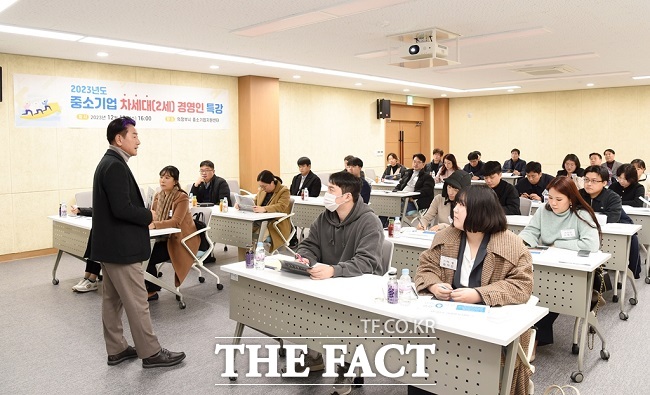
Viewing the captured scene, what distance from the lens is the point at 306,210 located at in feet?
24.4

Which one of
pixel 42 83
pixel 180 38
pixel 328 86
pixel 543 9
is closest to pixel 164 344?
pixel 180 38

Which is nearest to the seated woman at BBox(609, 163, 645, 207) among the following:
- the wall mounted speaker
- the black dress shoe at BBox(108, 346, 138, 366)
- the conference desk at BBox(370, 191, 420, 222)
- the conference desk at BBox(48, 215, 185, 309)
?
the conference desk at BBox(370, 191, 420, 222)

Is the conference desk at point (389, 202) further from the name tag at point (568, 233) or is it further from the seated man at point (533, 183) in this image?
the name tag at point (568, 233)

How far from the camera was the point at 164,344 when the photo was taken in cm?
429

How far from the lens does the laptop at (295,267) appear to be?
10.5ft

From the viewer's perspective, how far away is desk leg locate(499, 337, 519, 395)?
236 centimetres

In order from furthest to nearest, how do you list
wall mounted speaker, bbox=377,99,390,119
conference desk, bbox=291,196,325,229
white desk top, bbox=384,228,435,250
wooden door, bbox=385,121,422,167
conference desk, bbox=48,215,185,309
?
wooden door, bbox=385,121,422,167 < wall mounted speaker, bbox=377,99,390,119 < conference desk, bbox=291,196,325,229 < conference desk, bbox=48,215,185,309 < white desk top, bbox=384,228,435,250

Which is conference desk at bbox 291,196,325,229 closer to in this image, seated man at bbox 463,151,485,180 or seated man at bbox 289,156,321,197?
seated man at bbox 289,156,321,197

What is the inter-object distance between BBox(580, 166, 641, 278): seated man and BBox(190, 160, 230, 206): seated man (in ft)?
14.6

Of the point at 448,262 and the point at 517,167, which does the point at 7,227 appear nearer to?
the point at 448,262

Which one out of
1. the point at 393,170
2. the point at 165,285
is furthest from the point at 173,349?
the point at 393,170

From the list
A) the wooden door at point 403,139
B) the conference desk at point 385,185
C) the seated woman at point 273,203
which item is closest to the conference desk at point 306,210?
the seated woman at point 273,203

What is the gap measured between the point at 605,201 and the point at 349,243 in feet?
10.1

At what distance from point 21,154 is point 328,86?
22.0 ft
